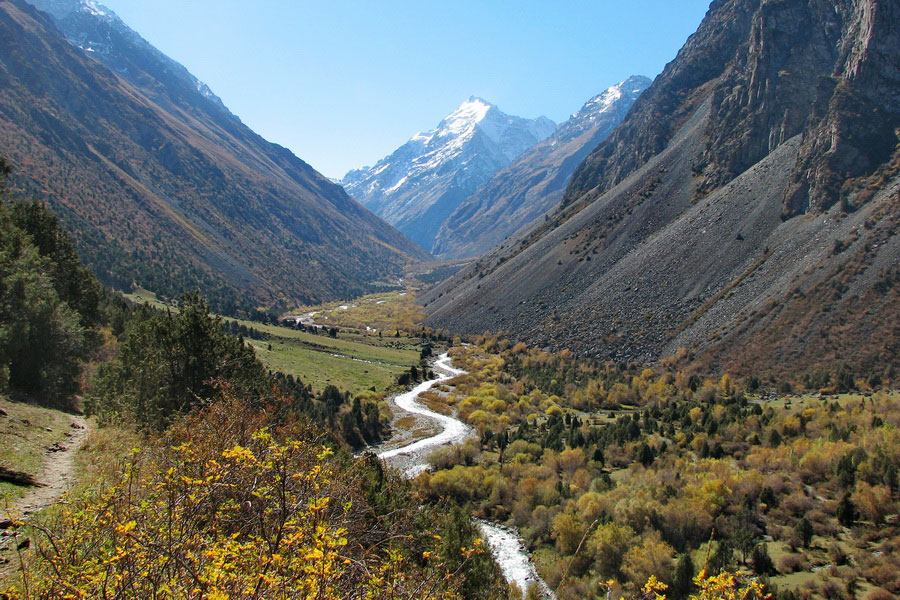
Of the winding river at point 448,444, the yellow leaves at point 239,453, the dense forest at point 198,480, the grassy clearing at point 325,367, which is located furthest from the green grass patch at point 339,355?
the yellow leaves at point 239,453

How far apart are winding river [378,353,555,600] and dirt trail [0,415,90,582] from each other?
19746 mm

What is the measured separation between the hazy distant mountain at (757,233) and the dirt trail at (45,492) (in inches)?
2353

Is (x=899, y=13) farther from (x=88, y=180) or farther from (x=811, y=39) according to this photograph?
(x=88, y=180)

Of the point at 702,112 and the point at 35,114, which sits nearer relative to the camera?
the point at 702,112

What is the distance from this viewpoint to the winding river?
2722 centimetres

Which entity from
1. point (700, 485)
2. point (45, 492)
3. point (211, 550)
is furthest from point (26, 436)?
point (700, 485)

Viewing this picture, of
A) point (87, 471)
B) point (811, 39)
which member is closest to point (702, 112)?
point (811, 39)

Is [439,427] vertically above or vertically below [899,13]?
below

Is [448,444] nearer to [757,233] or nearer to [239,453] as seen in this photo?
[239,453]

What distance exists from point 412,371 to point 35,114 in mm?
184554

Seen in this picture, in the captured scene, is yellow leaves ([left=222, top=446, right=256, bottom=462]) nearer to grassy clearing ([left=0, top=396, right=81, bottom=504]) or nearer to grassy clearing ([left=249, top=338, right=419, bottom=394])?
grassy clearing ([left=0, top=396, right=81, bottom=504])

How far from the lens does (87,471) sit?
13.5 m

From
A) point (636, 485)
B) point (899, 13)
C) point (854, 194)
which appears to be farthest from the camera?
point (899, 13)

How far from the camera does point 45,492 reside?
12125 millimetres
